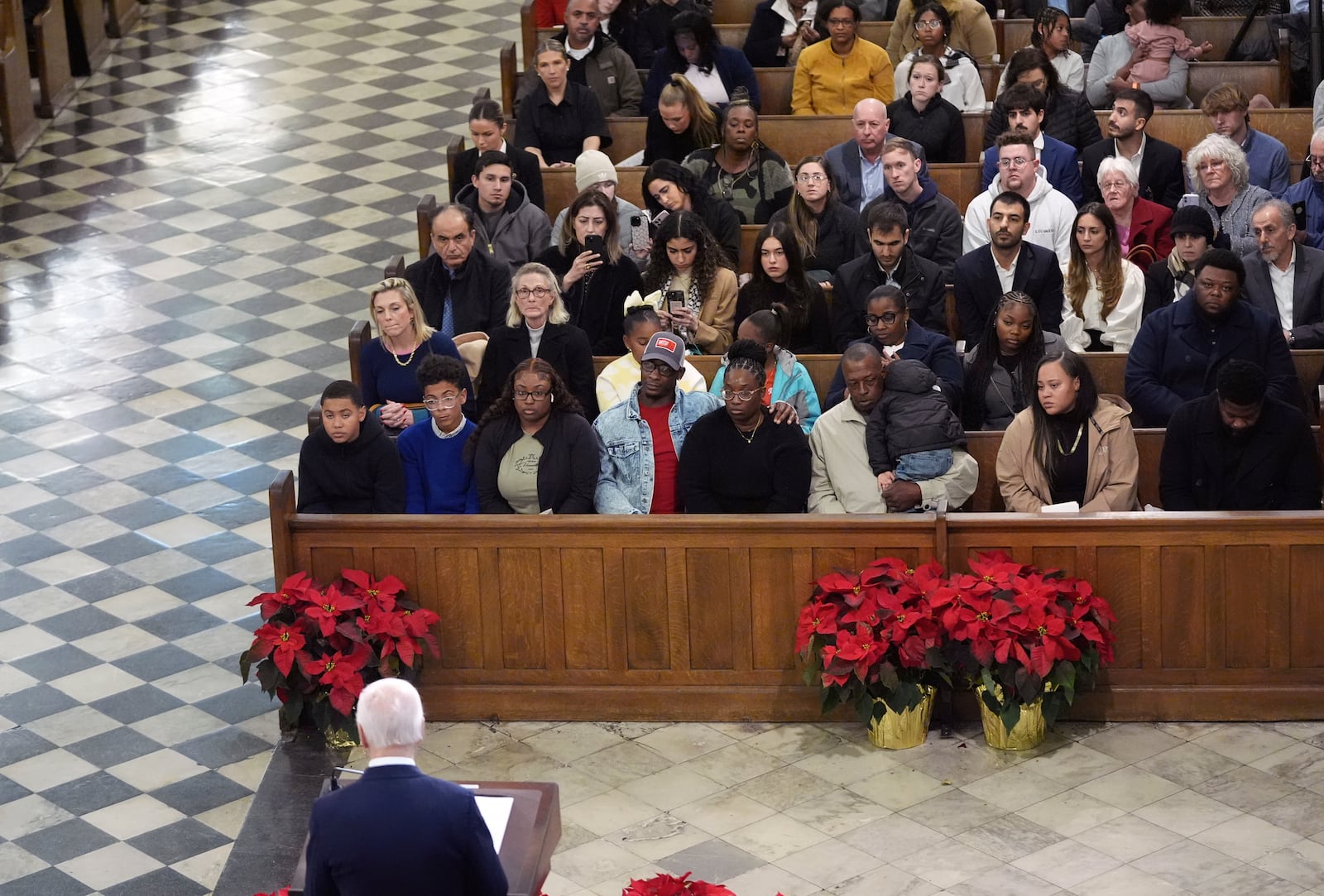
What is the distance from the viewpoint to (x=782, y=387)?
6.73 metres

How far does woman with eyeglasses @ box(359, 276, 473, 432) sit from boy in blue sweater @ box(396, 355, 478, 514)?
277 mm

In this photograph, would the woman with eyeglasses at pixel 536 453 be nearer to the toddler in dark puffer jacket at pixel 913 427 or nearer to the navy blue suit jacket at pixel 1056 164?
the toddler in dark puffer jacket at pixel 913 427

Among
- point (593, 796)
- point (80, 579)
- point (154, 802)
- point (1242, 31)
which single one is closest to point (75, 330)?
point (80, 579)

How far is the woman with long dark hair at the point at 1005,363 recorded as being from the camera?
21.5ft

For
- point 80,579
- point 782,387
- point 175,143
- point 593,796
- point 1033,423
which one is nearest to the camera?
point 593,796

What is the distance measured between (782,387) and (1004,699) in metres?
1.41

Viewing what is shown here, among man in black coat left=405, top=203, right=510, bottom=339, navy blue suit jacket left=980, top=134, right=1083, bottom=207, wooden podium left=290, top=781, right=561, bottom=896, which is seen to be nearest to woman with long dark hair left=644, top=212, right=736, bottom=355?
man in black coat left=405, top=203, right=510, bottom=339

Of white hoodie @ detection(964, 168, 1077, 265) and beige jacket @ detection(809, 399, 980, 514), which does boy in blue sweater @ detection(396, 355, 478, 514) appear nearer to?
beige jacket @ detection(809, 399, 980, 514)

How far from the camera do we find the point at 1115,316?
725 cm

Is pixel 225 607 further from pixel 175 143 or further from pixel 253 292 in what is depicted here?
pixel 175 143

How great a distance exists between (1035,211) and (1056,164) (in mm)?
481

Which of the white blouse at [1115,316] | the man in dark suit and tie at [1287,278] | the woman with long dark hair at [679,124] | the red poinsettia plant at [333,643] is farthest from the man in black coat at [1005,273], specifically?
the red poinsettia plant at [333,643]

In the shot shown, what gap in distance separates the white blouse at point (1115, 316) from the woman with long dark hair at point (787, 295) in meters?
0.89

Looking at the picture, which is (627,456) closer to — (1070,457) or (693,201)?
(1070,457)
